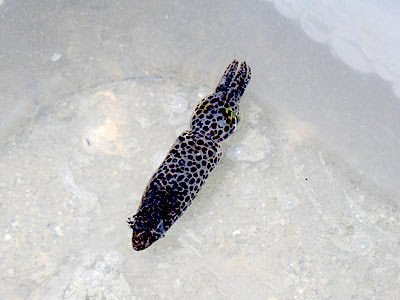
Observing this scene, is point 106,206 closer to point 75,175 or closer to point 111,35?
point 75,175

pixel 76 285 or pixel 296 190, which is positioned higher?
pixel 296 190

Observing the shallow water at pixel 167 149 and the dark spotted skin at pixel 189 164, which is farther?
the shallow water at pixel 167 149

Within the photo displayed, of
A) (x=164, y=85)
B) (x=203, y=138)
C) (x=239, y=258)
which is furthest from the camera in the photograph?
(x=164, y=85)

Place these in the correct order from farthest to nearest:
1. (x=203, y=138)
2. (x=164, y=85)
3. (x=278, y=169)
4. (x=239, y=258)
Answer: (x=164, y=85) → (x=278, y=169) → (x=239, y=258) → (x=203, y=138)

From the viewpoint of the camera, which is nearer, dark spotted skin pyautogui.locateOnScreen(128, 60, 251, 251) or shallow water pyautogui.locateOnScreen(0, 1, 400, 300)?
dark spotted skin pyautogui.locateOnScreen(128, 60, 251, 251)

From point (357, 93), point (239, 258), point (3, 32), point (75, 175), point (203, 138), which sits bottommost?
point (75, 175)

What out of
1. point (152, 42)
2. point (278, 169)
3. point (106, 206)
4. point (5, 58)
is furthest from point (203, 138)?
point (5, 58)
